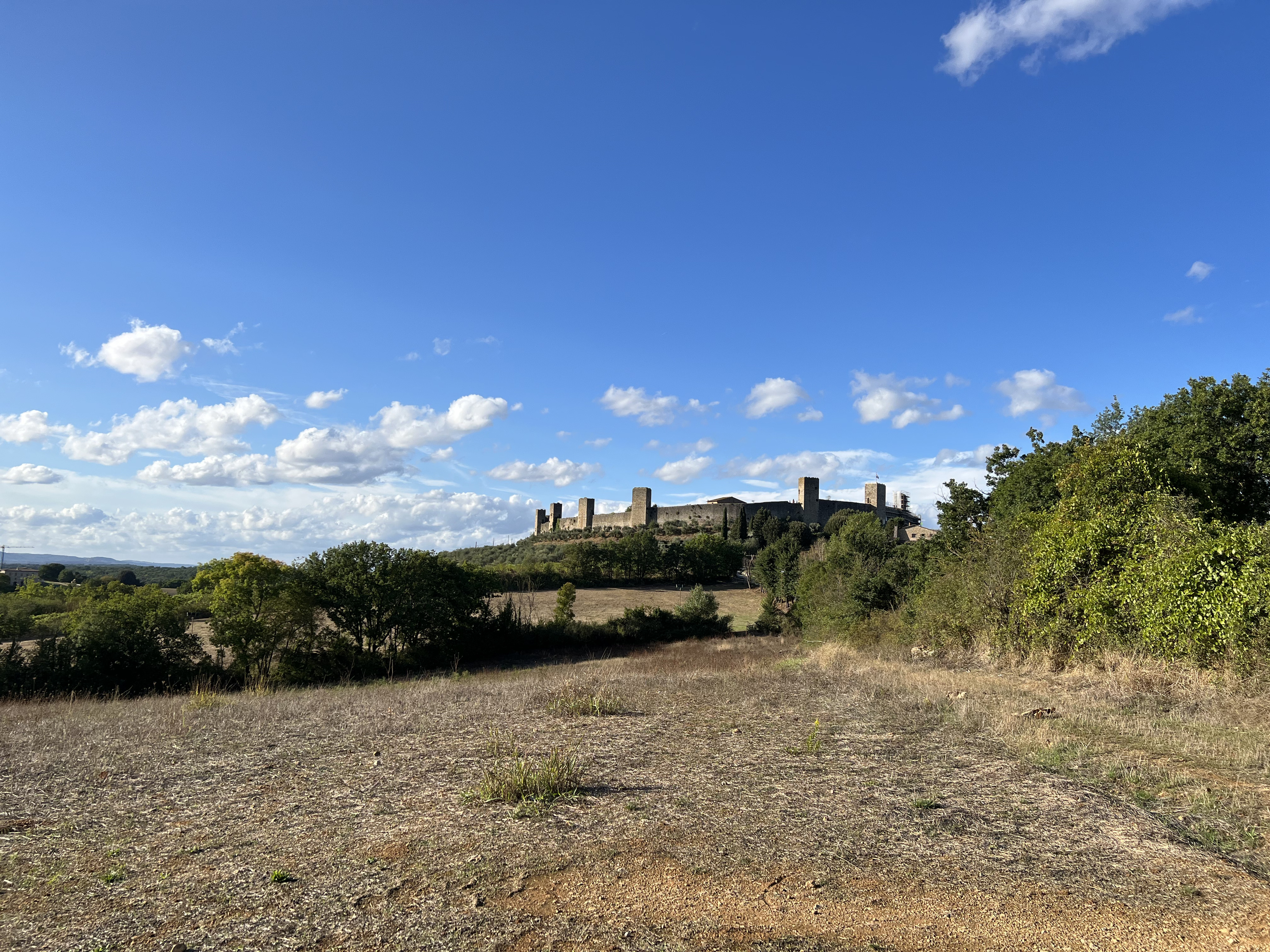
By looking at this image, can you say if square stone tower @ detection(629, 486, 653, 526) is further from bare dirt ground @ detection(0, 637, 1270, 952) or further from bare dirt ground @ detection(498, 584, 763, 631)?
bare dirt ground @ detection(0, 637, 1270, 952)

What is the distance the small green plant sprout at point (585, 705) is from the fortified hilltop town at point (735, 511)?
219ft

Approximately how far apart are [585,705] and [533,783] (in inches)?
182

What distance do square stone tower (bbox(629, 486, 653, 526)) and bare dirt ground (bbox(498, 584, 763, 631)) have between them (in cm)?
2447

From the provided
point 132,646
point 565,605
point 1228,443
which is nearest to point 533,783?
point 1228,443

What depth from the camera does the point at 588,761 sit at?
7.02m

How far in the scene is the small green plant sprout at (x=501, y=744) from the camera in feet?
24.4

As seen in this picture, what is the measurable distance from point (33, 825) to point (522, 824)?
393 cm

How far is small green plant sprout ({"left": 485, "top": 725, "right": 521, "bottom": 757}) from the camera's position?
24.4ft

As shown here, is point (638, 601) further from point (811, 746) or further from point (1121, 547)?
point (811, 746)

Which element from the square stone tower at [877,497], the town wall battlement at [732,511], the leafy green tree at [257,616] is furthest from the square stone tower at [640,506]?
the leafy green tree at [257,616]

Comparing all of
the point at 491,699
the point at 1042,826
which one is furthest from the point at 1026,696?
the point at 491,699

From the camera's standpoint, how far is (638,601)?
163ft

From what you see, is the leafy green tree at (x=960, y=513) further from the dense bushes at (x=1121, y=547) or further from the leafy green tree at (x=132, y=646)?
the leafy green tree at (x=132, y=646)

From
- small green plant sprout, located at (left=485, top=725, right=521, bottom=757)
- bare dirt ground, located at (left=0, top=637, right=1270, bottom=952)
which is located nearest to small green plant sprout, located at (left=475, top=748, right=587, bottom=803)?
bare dirt ground, located at (left=0, top=637, right=1270, bottom=952)
